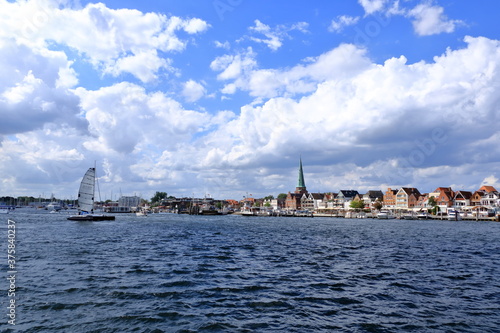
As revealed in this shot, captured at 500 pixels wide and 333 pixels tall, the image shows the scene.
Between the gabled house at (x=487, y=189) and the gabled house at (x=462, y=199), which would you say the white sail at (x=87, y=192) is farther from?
the gabled house at (x=487, y=189)

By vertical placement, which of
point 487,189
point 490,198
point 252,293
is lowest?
point 252,293

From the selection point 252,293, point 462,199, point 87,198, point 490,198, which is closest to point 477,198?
point 462,199

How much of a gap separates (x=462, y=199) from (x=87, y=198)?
16796 centimetres

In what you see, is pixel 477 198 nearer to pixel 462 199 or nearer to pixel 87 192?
pixel 462 199

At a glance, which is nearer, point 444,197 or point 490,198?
point 490,198

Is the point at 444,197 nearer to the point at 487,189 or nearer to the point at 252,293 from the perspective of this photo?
the point at 487,189

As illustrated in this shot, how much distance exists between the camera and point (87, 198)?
9775 centimetres

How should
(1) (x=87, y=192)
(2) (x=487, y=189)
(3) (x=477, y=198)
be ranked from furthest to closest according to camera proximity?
(2) (x=487, y=189), (3) (x=477, y=198), (1) (x=87, y=192)

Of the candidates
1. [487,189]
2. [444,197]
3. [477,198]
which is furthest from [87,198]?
[487,189]

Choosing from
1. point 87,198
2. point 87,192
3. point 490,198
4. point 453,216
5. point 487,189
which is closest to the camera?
point 87,192

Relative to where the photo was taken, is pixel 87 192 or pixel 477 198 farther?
pixel 477 198

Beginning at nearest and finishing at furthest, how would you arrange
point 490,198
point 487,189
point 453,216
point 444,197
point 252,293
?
1. point 252,293
2. point 453,216
3. point 490,198
4. point 487,189
5. point 444,197

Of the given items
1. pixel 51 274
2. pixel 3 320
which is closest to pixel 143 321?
pixel 3 320

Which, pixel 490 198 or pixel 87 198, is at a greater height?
pixel 87 198
